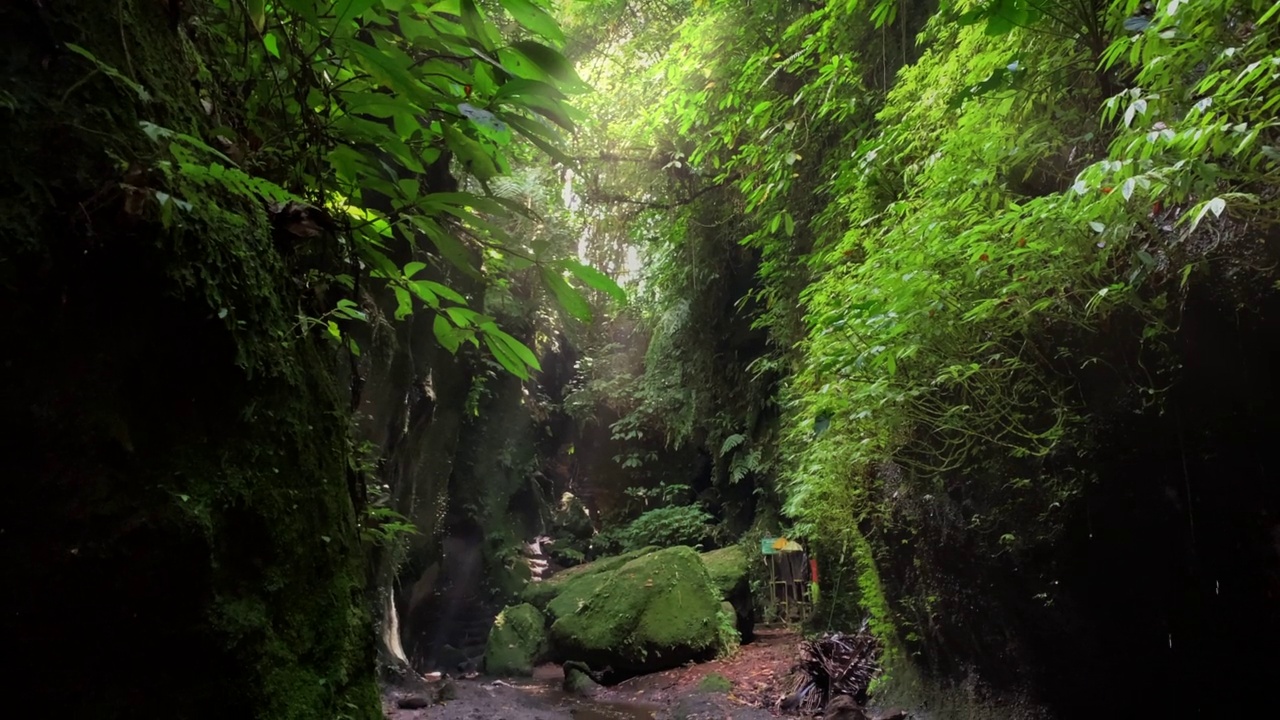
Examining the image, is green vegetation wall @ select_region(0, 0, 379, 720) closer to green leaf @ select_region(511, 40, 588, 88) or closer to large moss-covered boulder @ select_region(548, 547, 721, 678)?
green leaf @ select_region(511, 40, 588, 88)

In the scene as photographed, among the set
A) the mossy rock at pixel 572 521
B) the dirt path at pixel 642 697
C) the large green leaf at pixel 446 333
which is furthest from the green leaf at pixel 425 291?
the mossy rock at pixel 572 521

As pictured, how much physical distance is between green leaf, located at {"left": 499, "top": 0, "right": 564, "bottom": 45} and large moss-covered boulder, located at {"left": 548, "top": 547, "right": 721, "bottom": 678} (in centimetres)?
929

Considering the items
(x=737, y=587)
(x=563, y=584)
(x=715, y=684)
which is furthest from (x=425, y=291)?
(x=563, y=584)

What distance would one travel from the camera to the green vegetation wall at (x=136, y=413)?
863 mm

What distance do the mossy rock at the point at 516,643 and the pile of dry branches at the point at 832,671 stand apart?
4901 millimetres

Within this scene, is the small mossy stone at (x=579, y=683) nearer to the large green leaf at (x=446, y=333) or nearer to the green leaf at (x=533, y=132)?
the large green leaf at (x=446, y=333)

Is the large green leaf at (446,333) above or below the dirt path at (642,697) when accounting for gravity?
above

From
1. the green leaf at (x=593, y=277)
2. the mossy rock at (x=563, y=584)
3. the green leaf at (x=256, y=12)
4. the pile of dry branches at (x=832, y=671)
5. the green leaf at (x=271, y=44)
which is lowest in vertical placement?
the pile of dry branches at (x=832, y=671)

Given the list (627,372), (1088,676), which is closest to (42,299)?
(1088,676)

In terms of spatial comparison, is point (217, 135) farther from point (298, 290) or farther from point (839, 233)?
point (839, 233)

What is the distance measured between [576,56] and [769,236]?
4.39 metres

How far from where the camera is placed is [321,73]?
1397 millimetres

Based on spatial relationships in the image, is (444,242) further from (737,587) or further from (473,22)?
(737,587)

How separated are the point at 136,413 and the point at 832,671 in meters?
6.33
